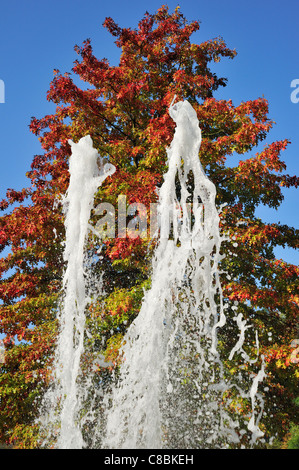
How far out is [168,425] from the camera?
6.20 m

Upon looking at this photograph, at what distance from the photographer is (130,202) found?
23.6ft

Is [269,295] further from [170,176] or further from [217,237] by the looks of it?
[170,176]

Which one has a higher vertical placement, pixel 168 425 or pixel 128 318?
pixel 128 318

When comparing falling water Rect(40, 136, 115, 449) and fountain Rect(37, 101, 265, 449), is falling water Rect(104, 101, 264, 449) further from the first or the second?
falling water Rect(40, 136, 115, 449)

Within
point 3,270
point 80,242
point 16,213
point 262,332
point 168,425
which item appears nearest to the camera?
point 168,425

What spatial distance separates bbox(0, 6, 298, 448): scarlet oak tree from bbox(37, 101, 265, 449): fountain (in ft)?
1.67

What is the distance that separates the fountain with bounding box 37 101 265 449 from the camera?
5.75 metres

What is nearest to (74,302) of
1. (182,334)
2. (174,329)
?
(174,329)

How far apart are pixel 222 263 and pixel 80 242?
254cm

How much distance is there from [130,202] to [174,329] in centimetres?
236

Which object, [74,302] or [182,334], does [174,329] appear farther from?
[74,302]

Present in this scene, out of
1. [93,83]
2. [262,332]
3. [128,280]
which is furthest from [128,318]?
[93,83]

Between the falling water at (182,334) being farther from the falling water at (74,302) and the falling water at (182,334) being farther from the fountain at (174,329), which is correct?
the falling water at (74,302)

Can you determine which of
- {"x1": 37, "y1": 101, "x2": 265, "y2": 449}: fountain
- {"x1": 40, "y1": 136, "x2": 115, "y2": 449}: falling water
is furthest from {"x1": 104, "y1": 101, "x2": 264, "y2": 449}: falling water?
{"x1": 40, "y1": 136, "x2": 115, "y2": 449}: falling water
